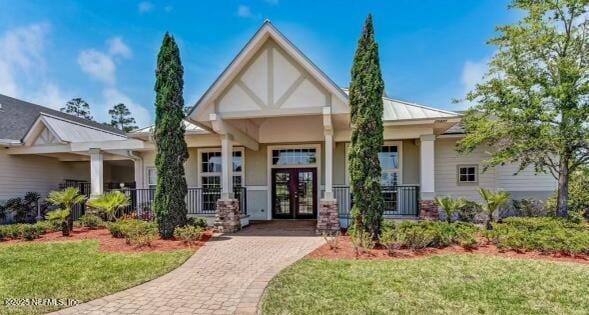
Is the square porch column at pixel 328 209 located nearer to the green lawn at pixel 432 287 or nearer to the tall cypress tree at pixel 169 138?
the green lawn at pixel 432 287

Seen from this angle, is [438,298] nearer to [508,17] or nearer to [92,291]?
[92,291]

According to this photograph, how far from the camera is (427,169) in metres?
10.4

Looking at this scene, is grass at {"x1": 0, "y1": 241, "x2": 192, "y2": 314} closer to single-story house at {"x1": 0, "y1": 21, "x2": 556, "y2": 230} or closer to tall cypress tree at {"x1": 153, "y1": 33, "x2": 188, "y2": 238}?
tall cypress tree at {"x1": 153, "y1": 33, "x2": 188, "y2": 238}

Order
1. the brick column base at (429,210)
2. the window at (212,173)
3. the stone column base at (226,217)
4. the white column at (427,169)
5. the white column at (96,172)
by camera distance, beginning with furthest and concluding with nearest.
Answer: the window at (212,173) < the white column at (96,172) < the stone column base at (226,217) < the white column at (427,169) < the brick column base at (429,210)

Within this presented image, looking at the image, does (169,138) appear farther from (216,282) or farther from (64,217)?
(216,282)

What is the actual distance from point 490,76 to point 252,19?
26.7 feet

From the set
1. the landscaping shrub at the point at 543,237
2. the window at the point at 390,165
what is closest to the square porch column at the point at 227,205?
the window at the point at 390,165

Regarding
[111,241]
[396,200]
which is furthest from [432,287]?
[111,241]

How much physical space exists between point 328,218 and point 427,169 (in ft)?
11.8

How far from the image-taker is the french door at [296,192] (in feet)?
43.6

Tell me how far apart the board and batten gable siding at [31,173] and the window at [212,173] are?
26.5ft

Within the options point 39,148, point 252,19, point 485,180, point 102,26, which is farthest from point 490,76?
point 39,148

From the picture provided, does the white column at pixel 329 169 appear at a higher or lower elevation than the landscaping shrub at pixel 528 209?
higher

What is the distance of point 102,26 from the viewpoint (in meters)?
12.7
